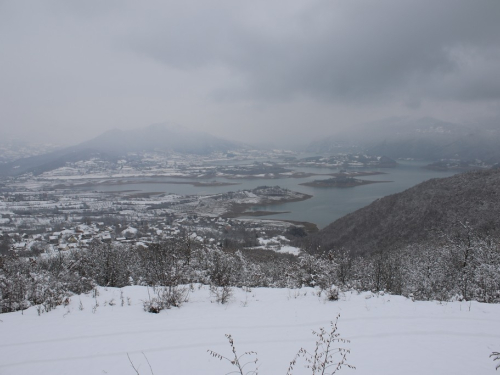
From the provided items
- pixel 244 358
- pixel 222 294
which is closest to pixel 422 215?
pixel 222 294

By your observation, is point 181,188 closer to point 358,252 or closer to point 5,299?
point 358,252

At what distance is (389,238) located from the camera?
20.4 meters

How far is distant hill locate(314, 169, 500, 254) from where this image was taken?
18.2m

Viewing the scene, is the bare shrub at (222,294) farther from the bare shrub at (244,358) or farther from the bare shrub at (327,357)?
the bare shrub at (327,357)

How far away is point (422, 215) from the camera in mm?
21297

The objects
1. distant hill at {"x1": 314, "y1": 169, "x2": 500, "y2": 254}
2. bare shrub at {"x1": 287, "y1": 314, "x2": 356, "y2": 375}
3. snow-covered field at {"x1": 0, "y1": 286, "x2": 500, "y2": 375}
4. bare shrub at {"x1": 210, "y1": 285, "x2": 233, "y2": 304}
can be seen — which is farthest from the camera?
distant hill at {"x1": 314, "y1": 169, "x2": 500, "y2": 254}

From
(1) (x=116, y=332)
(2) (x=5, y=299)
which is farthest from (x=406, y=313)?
(2) (x=5, y=299)

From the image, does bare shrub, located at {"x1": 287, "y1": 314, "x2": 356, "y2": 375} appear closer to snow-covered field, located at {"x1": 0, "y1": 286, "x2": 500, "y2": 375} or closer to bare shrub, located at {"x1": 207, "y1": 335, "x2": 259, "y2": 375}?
snow-covered field, located at {"x1": 0, "y1": 286, "x2": 500, "y2": 375}

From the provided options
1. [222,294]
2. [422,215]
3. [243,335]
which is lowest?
[422,215]

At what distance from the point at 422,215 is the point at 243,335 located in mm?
23309

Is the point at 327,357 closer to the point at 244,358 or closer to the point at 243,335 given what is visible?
the point at 244,358

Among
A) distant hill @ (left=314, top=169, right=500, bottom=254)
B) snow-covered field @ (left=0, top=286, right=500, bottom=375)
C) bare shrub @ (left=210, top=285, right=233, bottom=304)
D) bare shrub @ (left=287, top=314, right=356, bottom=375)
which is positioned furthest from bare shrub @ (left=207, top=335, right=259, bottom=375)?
distant hill @ (left=314, top=169, right=500, bottom=254)

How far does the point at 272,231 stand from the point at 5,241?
83.0 ft

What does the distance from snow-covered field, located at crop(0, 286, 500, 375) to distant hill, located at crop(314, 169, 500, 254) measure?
1661 centimetres
